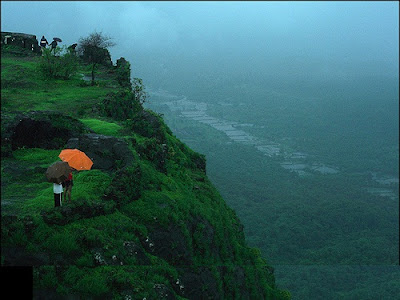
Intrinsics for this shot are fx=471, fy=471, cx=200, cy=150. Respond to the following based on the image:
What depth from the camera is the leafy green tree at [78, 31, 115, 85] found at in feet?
123

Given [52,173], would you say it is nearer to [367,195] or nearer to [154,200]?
[154,200]

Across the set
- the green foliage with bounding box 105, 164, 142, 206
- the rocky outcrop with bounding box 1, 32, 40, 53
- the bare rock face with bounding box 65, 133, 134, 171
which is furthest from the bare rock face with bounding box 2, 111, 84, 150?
the rocky outcrop with bounding box 1, 32, 40, 53

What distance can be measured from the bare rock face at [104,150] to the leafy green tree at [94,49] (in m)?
18.5

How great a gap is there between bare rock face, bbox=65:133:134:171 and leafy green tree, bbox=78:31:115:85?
18.5 meters

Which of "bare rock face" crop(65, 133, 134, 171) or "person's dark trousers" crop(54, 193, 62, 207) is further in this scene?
"bare rock face" crop(65, 133, 134, 171)

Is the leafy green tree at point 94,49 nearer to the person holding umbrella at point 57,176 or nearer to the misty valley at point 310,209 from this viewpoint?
the misty valley at point 310,209

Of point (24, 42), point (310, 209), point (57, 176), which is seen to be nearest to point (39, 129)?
point (57, 176)

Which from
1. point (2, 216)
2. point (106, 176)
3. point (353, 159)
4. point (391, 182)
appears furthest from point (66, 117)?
point (353, 159)

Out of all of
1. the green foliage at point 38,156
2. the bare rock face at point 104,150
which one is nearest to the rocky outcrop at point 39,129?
the green foliage at point 38,156

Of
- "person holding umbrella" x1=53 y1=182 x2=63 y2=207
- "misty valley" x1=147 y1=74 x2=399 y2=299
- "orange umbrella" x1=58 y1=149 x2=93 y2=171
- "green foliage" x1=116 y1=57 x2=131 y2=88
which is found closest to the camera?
"person holding umbrella" x1=53 y1=182 x2=63 y2=207

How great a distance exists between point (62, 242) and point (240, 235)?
51.7 feet

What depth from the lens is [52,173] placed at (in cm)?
1498

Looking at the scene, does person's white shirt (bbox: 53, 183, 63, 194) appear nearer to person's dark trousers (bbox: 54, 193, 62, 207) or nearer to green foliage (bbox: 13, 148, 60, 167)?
person's dark trousers (bbox: 54, 193, 62, 207)

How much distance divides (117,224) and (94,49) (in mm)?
26378
